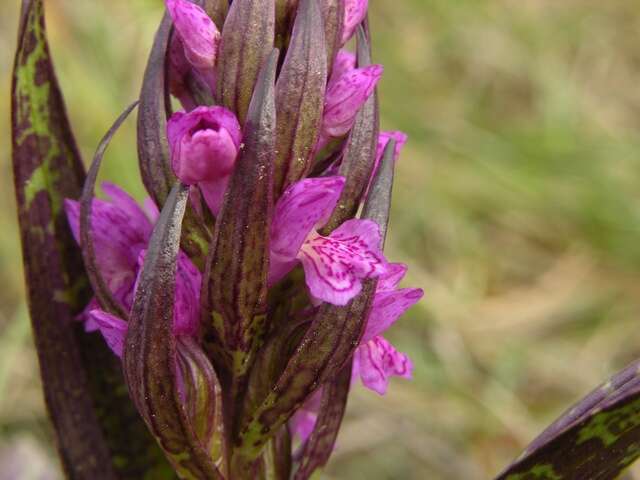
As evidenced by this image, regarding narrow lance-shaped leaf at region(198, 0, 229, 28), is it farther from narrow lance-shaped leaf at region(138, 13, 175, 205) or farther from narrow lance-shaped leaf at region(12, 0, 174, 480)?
narrow lance-shaped leaf at region(12, 0, 174, 480)

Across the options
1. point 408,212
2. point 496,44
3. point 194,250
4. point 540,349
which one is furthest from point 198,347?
point 496,44

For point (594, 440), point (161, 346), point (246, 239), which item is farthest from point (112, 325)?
point (594, 440)

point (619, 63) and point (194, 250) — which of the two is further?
point (619, 63)

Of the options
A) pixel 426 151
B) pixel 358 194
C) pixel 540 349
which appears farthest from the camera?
pixel 426 151

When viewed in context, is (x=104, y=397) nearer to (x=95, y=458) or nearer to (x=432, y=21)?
(x=95, y=458)

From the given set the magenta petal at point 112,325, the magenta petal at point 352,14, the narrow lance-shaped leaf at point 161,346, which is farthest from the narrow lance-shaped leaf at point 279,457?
the magenta petal at point 352,14

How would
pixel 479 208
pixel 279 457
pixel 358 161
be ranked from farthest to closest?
1. pixel 479 208
2. pixel 279 457
3. pixel 358 161

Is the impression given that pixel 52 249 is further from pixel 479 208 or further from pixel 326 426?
pixel 479 208
